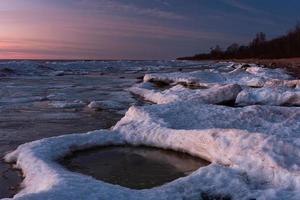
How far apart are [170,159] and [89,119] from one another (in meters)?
6.35

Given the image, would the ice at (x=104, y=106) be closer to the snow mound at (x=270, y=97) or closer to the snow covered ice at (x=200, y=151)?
the snow mound at (x=270, y=97)

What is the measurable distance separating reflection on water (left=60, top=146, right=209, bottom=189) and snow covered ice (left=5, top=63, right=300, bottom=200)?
305 millimetres

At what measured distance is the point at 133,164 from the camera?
977cm

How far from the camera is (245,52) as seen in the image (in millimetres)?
134000

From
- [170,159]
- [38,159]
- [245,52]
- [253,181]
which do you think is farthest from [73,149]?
[245,52]

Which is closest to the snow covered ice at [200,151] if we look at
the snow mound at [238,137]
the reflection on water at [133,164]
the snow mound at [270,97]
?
the snow mound at [238,137]

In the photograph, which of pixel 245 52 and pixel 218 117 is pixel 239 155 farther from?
pixel 245 52

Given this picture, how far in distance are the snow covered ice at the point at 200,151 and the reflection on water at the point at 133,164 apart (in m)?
0.30

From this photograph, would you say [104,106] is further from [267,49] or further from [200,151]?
[267,49]

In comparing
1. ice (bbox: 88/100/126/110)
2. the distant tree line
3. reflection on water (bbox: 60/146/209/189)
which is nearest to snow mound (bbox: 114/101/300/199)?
reflection on water (bbox: 60/146/209/189)

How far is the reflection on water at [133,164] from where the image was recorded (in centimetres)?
866

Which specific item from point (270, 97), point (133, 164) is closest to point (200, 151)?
point (133, 164)

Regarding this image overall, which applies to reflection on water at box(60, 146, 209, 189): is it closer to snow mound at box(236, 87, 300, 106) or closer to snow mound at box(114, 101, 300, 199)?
snow mound at box(114, 101, 300, 199)

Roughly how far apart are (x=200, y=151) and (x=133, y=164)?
1416 mm
